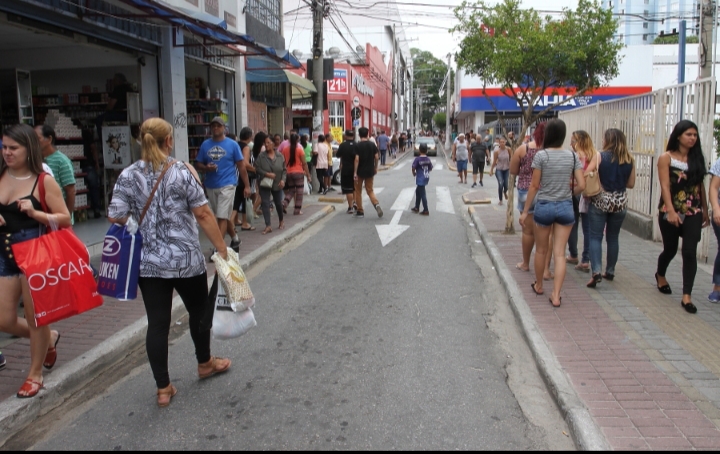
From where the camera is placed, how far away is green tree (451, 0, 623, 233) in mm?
12961

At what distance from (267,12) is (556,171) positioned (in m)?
13.0

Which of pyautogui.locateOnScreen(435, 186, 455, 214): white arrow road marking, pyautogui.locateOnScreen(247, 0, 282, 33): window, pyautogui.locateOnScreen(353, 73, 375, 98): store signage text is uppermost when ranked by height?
pyautogui.locateOnScreen(353, 73, 375, 98): store signage text

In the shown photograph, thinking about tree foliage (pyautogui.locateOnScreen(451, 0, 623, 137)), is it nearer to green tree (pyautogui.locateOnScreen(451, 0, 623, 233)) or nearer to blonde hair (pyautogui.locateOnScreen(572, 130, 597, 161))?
green tree (pyautogui.locateOnScreen(451, 0, 623, 233))

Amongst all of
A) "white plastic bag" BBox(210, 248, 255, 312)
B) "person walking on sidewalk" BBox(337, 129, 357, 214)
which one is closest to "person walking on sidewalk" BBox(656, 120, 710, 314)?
"white plastic bag" BBox(210, 248, 255, 312)

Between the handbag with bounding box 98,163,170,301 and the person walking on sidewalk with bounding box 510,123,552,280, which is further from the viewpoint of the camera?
the person walking on sidewalk with bounding box 510,123,552,280

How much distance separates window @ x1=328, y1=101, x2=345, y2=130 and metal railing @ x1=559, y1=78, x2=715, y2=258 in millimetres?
25719

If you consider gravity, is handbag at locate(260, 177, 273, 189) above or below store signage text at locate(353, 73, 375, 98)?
below

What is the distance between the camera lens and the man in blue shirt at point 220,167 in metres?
8.66

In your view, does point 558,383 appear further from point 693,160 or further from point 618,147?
point 618,147

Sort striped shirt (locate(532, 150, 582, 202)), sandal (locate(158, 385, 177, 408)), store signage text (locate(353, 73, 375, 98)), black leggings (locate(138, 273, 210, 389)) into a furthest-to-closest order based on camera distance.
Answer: store signage text (locate(353, 73, 375, 98))
striped shirt (locate(532, 150, 582, 202))
sandal (locate(158, 385, 177, 408))
black leggings (locate(138, 273, 210, 389))

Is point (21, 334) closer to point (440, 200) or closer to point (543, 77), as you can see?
point (543, 77)

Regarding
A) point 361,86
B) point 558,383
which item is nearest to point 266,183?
point 558,383

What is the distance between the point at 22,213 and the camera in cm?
413

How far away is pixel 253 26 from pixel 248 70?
1.10 metres
